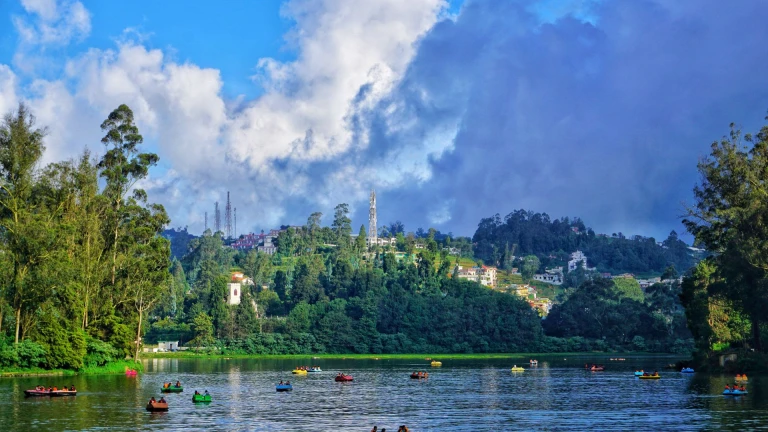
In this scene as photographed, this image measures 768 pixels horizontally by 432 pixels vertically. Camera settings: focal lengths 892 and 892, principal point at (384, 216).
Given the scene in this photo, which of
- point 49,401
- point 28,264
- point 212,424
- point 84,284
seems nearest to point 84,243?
point 84,284

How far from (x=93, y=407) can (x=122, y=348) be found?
157 ft

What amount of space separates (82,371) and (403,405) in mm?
48783

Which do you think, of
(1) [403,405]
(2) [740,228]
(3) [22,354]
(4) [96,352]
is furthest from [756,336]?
(3) [22,354]

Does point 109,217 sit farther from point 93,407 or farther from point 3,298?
point 93,407

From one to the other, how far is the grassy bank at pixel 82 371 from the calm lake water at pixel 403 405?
2.39 m

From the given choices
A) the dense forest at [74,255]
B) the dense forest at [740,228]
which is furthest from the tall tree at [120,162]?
the dense forest at [740,228]

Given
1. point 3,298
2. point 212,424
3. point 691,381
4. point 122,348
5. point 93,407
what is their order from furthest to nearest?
point 122,348 → point 691,381 → point 3,298 → point 93,407 → point 212,424

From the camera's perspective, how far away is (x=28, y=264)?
97.2m

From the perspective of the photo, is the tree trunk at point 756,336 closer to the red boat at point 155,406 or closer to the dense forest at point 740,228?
the dense forest at point 740,228

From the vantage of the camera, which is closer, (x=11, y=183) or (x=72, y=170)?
(x=11, y=183)

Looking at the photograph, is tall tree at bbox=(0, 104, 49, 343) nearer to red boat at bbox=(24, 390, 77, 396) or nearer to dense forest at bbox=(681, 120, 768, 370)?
red boat at bbox=(24, 390, 77, 396)

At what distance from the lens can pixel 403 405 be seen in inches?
3078

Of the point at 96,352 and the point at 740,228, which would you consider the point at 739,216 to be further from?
the point at 96,352

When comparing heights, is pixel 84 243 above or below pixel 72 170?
below
